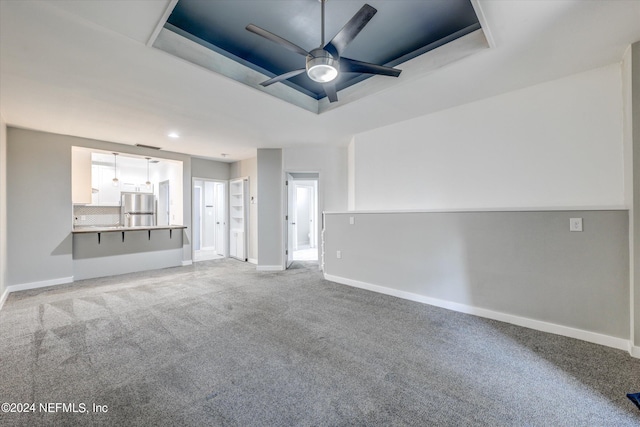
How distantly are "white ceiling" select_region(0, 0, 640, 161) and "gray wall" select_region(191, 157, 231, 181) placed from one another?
189 cm

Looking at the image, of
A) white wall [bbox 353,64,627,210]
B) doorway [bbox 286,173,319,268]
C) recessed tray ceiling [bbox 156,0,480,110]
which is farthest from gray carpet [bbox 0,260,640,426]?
doorway [bbox 286,173,319,268]

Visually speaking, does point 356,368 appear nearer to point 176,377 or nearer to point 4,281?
point 176,377

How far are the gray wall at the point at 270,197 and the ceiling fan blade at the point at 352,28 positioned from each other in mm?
3615

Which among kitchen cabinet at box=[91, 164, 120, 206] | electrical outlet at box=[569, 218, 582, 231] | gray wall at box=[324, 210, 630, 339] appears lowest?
gray wall at box=[324, 210, 630, 339]

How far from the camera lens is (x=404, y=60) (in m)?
2.74

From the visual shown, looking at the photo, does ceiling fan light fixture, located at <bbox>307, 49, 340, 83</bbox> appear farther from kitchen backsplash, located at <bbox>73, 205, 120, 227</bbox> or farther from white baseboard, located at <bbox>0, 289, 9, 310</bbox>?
kitchen backsplash, located at <bbox>73, 205, 120, 227</bbox>

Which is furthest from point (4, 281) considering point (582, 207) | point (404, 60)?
point (582, 207)

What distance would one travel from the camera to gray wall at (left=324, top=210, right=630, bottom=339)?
229 cm

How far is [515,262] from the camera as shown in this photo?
2.73m

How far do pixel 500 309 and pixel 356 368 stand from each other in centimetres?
190

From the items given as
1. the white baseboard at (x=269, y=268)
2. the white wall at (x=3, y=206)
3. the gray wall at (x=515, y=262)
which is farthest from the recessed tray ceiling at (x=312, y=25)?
the white baseboard at (x=269, y=268)

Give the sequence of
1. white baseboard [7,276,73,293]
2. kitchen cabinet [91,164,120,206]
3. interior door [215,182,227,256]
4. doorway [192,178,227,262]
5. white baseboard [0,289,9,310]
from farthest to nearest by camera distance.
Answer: doorway [192,178,227,262] < interior door [215,182,227,256] < kitchen cabinet [91,164,120,206] < white baseboard [7,276,73,293] < white baseboard [0,289,9,310]

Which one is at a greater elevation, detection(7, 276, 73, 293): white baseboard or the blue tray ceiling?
the blue tray ceiling

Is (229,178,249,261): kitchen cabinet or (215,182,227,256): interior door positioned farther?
(215,182,227,256): interior door
